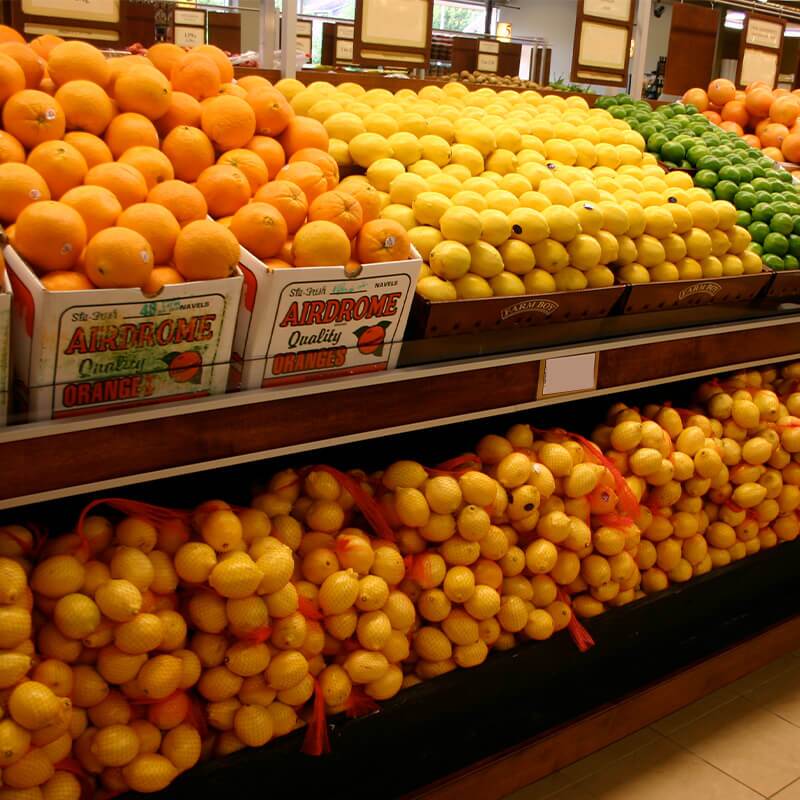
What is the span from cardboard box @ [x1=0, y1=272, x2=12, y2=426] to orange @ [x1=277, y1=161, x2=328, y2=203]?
635 mm

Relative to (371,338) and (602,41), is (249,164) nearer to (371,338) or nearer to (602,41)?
(371,338)

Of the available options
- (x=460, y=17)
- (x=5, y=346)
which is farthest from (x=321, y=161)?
(x=460, y=17)

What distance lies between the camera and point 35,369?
1.32 metres

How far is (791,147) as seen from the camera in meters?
3.75

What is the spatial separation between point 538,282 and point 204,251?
0.92m

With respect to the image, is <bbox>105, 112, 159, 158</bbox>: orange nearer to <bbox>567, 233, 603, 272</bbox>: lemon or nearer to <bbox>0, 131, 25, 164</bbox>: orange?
<bbox>0, 131, 25, 164</bbox>: orange

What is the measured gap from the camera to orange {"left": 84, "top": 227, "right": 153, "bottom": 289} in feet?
4.33

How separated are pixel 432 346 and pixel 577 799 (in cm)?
119

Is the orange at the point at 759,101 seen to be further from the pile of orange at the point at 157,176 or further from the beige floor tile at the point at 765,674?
the pile of orange at the point at 157,176

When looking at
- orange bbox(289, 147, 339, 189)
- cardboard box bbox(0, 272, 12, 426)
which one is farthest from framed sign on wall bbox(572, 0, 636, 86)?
cardboard box bbox(0, 272, 12, 426)

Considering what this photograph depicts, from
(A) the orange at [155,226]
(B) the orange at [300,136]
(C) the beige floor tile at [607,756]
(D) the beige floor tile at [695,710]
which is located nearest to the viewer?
(A) the orange at [155,226]

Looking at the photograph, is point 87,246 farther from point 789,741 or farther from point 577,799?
point 789,741

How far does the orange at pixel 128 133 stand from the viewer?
1.70m

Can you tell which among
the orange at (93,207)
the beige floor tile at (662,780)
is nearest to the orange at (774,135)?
the beige floor tile at (662,780)
